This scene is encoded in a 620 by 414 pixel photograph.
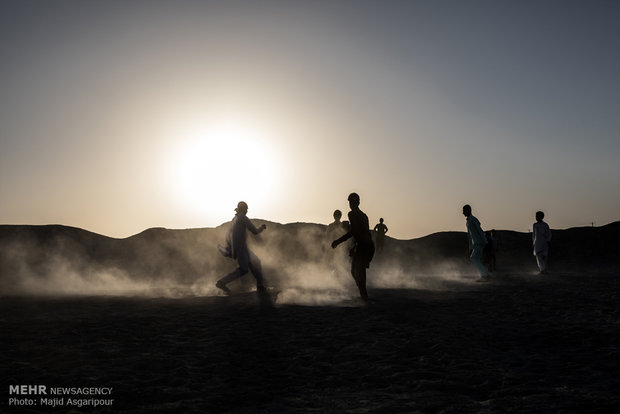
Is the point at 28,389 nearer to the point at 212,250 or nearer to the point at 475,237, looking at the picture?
the point at 475,237

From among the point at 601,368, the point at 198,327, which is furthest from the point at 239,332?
the point at 601,368

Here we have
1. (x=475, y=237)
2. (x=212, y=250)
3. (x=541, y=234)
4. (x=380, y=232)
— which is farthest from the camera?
(x=212, y=250)

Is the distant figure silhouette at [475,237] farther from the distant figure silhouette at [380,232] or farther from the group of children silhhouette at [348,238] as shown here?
the distant figure silhouette at [380,232]

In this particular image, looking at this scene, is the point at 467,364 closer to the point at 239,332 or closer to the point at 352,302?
the point at 239,332

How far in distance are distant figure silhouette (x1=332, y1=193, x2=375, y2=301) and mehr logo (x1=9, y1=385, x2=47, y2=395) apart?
22.9 feet

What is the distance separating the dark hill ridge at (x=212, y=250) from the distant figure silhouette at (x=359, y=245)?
19.2 m

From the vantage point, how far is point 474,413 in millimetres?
4516

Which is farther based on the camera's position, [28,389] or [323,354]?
[323,354]

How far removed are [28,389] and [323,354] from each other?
3423 millimetres

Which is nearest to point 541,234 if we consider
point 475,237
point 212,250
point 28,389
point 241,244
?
point 475,237

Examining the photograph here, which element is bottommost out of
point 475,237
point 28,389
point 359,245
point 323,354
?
point 323,354

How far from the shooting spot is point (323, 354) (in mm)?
6770

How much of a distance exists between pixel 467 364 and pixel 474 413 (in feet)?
5.77

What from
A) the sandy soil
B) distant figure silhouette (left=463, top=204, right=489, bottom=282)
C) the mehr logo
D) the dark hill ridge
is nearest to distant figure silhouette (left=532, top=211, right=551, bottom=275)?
distant figure silhouette (left=463, top=204, right=489, bottom=282)
